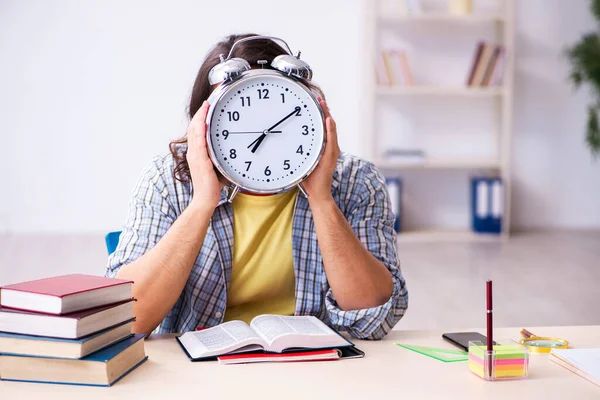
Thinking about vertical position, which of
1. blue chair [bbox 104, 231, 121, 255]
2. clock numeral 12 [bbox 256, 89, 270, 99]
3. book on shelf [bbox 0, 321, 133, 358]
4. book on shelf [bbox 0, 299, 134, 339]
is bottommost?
book on shelf [bbox 0, 321, 133, 358]

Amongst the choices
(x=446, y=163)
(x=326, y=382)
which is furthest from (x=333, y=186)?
(x=446, y=163)

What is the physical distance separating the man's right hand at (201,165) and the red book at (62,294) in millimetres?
286

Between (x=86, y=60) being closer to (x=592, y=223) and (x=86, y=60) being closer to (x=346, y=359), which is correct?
(x=592, y=223)

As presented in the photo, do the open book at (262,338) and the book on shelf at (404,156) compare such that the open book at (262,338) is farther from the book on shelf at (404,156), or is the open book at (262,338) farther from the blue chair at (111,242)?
the book on shelf at (404,156)

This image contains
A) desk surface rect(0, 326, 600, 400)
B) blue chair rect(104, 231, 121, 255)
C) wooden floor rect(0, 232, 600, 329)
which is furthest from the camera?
wooden floor rect(0, 232, 600, 329)

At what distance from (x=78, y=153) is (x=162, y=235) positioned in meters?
4.21

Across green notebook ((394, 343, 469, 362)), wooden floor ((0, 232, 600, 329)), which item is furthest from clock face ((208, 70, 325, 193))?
wooden floor ((0, 232, 600, 329))

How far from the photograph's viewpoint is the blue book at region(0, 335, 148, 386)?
1.11 m

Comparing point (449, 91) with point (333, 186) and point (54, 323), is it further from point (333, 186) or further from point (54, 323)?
point (54, 323)

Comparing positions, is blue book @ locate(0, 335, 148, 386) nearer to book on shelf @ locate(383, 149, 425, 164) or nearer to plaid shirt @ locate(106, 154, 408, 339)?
plaid shirt @ locate(106, 154, 408, 339)

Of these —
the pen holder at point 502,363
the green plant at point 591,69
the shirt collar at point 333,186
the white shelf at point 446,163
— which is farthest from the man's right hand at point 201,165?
the green plant at point 591,69

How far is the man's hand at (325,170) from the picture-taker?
140 centimetres

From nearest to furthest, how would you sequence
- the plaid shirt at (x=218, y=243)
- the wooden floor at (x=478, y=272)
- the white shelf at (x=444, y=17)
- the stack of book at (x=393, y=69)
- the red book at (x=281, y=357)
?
1. the red book at (x=281, y=357)
2. the plaid shirt at (x=218, y=243)
3. the wooden floor at (x=478, y=272)
4. the white shelf at (x=444, y=17)
5. the stack of book at (x=393, y=69)

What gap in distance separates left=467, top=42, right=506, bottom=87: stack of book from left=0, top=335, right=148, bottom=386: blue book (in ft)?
15.5
